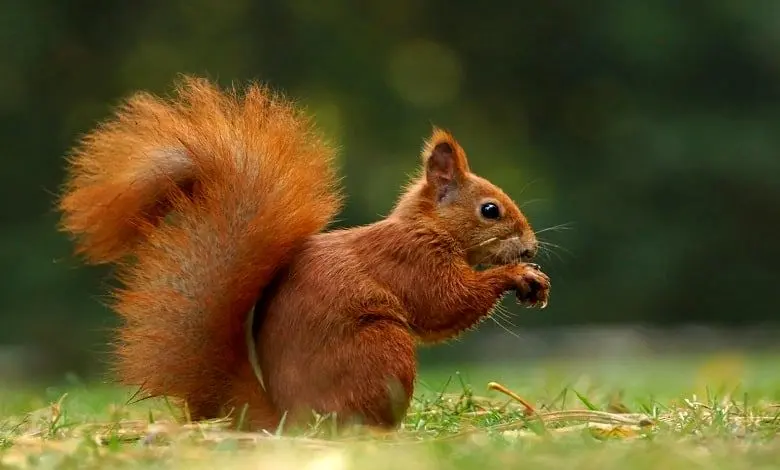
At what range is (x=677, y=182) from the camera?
422 inches

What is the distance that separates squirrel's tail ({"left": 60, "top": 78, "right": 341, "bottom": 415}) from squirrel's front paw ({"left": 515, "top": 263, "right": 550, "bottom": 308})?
→ 18.6 inches

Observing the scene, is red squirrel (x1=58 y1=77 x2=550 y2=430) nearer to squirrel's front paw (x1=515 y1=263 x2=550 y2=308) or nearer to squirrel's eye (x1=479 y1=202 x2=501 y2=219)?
squirrel's front paw (x1=515 y1=263 x2=550 y2=308)

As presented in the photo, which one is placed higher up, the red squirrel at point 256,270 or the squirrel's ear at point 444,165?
the squirrel's ear at point 444,165

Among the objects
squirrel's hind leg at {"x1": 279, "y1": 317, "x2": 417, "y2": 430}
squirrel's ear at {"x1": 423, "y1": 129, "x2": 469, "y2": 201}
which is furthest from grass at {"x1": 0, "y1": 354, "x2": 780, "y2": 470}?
squirrel's ear at {"x1": 423, "y1": 129, "x2": 469, "y2": 201}

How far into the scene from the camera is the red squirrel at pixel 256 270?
278 centimetres

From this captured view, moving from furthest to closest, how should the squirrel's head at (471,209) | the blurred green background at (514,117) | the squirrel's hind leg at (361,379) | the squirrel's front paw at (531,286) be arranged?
the blurred green background at (514,117) → the squirrel's head at (471,209) → the squirrel's front paw at (531,286) → the squirrel's hind leg at (361,379)

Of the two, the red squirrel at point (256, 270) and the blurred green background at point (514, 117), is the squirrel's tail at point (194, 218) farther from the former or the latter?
the blurred green background at point (514, 117)

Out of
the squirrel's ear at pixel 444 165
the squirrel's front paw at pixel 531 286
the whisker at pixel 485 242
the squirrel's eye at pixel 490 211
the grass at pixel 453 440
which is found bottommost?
the grass at pixel 453 440

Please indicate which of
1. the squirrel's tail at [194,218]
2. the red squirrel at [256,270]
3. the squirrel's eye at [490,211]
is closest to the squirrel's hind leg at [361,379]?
the red squirrel at [256,270]

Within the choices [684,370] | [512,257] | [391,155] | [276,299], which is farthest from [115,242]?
[391,155]

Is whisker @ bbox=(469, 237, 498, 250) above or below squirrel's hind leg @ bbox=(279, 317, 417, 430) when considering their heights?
above

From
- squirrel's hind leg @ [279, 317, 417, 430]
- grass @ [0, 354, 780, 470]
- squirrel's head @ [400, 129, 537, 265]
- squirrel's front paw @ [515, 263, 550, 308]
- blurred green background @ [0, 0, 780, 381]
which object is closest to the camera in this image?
grass @ [0, 354, 780, 470]

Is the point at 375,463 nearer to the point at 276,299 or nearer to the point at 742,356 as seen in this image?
the point at 276,299

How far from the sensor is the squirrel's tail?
2.82 metres
